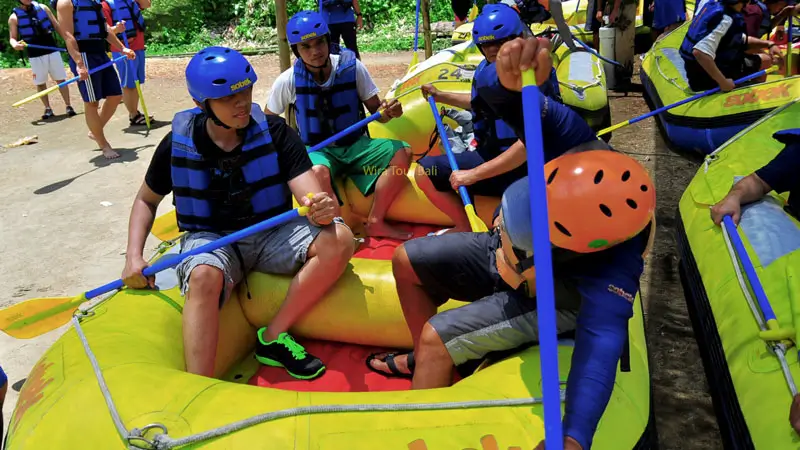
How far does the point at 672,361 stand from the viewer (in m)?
2.86

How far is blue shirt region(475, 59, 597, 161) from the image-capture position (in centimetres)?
192

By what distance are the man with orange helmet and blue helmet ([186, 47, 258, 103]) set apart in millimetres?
944

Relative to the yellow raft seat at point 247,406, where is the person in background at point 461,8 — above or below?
above

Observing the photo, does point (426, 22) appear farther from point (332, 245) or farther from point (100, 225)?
point (332, 245)

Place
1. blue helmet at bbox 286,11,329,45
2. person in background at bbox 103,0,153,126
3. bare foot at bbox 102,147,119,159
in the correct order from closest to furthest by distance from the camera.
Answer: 1. blue helmet at bbox 286,11,329,45
2. bare foot at bbox 102,147,119,159
3. person in background at bbox 103,0,153,126

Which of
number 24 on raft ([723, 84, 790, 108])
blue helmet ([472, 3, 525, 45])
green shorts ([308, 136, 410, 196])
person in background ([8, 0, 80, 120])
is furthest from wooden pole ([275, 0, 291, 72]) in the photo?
person in background ([8, 0, 80, 120])

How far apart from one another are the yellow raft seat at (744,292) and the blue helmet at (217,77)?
1979mm

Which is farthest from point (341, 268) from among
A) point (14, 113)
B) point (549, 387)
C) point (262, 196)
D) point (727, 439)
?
point (14, 113)

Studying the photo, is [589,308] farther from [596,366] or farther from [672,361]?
[672,361]

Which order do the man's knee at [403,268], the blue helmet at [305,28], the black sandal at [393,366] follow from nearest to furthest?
the man's knee at [403,268]
the black sandal at [393,366]
the blue helmet at [305,28]

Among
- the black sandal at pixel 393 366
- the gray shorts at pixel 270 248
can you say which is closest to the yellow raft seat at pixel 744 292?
the black sandal at pixel 393 366

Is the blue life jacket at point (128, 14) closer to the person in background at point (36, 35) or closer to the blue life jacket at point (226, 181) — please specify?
the person in background at point (36, 35)

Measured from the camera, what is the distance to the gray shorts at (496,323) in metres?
1.92

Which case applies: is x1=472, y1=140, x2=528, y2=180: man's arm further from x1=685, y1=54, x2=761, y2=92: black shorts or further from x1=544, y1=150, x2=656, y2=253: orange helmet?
x1=685, y1=54, x2=761, y2=92: black shorts
